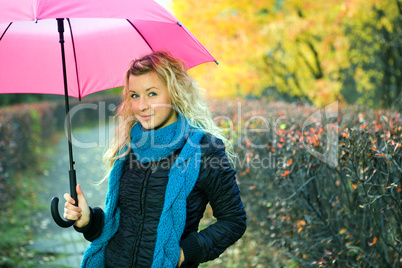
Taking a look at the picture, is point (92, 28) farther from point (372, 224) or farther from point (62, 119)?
point (62, 119)

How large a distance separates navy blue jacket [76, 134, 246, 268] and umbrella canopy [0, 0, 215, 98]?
31.1 inches

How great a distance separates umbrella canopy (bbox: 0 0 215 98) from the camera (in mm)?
2410

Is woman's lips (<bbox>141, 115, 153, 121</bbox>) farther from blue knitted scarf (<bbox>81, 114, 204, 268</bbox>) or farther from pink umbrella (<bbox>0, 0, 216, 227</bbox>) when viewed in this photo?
pink umbrella (<bbox>0, 0, 216, 227</bbox>)

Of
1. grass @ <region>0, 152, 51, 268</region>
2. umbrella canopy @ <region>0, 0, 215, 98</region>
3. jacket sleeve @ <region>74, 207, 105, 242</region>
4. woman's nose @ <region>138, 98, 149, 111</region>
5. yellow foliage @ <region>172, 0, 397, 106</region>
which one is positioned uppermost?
yellow foliage @ <region>172, 0, 397, 106</region>

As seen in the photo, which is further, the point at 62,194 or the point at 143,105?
the point at 62,194

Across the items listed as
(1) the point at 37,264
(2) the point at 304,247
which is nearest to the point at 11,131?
(1) the point at 37,264

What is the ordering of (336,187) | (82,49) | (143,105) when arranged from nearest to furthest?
(143,105), (82,49), (336,187)

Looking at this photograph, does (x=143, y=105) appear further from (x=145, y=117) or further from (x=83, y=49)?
(x=83, y=49)

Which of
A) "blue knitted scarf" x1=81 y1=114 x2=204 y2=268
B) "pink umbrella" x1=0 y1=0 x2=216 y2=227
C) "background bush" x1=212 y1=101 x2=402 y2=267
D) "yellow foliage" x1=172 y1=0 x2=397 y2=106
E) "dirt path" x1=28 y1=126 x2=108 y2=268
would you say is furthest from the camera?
"yellow foliage" x1=172 y1=0 x2=397 y2=106

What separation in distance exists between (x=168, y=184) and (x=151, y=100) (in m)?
0.44

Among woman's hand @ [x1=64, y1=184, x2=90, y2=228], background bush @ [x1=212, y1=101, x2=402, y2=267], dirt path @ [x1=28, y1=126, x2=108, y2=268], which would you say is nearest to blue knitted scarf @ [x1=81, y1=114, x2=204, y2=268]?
woman's hand @ [x1=64, y1=184, x2=90, y2=228]

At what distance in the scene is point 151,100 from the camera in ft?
6.47

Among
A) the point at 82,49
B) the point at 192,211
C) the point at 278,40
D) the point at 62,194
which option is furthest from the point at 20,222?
the point at 278,40

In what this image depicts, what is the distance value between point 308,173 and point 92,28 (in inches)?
72.8
